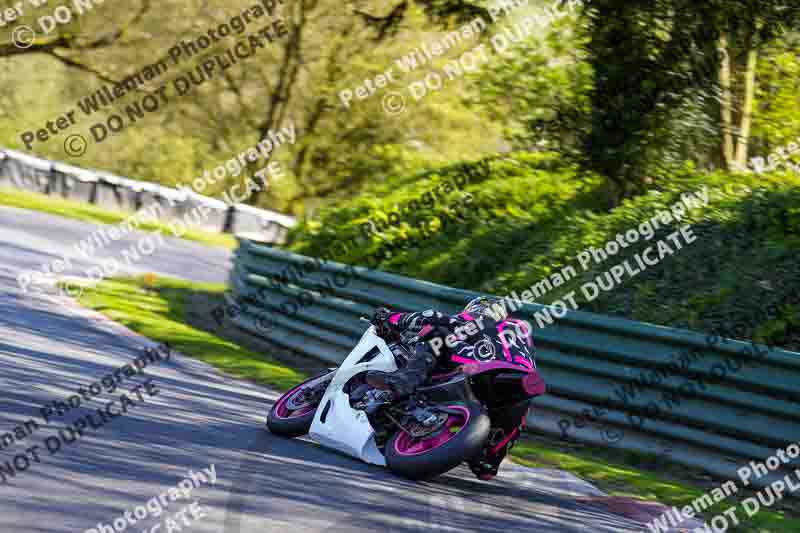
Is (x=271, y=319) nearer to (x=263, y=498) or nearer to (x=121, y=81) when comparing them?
(x=263, y=498)

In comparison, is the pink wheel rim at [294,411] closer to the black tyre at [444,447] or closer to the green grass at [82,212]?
the black tyre at [444,447]

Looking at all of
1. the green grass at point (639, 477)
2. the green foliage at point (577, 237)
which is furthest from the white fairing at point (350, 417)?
the green foliage at point (577, 237)

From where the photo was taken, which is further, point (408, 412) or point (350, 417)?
point (350, 417)

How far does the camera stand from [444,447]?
7.52 metres

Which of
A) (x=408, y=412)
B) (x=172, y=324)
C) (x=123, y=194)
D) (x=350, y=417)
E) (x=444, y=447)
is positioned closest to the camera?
(x=444, y=447)

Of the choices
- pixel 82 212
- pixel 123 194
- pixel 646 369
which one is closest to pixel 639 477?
pixel 646 369

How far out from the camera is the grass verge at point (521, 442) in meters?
8.91

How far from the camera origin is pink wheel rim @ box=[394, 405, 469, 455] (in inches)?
302

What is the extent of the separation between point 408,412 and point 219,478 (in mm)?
1564

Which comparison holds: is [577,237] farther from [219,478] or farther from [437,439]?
[219,478]

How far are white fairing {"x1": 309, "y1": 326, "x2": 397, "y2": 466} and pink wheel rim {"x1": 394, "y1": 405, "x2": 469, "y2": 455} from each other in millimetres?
288

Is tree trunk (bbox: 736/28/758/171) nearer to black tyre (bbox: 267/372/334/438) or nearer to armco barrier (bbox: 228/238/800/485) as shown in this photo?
armco barrier (bbox: 228/238/800/485)

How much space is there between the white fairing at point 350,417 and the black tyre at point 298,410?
0.40ft

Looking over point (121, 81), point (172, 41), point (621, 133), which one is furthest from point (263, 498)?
point (172, 41)
